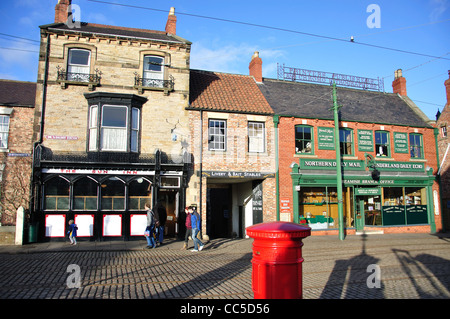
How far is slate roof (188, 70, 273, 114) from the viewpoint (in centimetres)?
1844

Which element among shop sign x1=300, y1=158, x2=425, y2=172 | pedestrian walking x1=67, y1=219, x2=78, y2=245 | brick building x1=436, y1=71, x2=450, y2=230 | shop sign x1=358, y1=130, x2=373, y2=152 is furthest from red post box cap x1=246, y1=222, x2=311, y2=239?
brick building x1=436, y1=71, x2=450, y2=230

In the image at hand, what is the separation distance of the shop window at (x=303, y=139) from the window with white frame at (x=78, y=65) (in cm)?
1162

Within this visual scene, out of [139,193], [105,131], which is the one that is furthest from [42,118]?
[139,193]

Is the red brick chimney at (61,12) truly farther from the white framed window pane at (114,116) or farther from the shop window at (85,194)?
the shop window at (85,194)

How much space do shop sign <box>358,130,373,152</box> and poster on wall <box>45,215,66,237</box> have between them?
1678 centimetres

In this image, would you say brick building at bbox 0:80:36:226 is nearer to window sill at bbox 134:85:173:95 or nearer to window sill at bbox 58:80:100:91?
window sill at bbox 58:80:100:91

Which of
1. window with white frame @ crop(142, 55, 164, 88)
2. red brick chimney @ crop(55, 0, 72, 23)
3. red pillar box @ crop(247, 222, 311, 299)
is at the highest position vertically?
red brick chimney @ crop(55, 0, 72, 23)

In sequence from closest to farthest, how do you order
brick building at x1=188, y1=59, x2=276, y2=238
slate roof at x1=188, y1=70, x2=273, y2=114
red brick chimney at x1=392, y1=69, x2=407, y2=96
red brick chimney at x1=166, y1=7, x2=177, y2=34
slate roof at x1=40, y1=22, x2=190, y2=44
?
slate roof at x1=40, y1=22, x2=190, y2=44 → brick building at x1=188, y1=59, x2=276, y2=238 → slate roof at x1=188, y1=70, x2=273, y2=114 → red brick chimney at x1=166, y1=7, x2=177, y2=34 → red brick chimney at x1=392, y1=69, x2=407, y2=96

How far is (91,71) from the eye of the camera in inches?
659

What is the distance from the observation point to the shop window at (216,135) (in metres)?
18.0

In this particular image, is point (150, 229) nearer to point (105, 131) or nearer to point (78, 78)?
point (105, 131)

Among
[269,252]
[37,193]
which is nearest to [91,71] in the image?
[37,193]

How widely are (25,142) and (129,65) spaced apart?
7749 millimetres

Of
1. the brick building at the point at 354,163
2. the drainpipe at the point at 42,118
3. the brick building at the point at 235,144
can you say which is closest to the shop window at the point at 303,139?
the brick building at the point at 354,163
